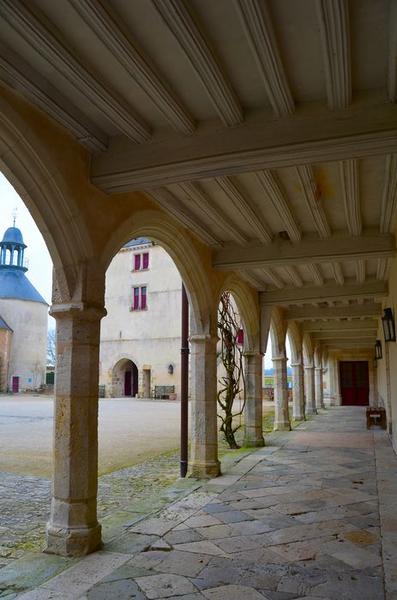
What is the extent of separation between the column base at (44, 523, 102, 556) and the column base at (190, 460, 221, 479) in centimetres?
240

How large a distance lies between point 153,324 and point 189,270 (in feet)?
61.7

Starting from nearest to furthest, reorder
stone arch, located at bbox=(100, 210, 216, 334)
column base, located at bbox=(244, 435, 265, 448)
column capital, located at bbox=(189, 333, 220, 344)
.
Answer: stone arch, located at bbox=(100, 210, 216, 334) → column capital, located at bbox=(189, 333, 220, 344) → column base, located at bbox=(244, 435, 265, 448)

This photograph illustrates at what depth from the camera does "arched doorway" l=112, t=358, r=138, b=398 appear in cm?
2453

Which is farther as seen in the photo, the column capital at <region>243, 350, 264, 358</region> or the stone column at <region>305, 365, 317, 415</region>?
the stone column at <region>305, 365, 317, 415</region>

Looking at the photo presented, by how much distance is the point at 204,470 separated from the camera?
210 inches

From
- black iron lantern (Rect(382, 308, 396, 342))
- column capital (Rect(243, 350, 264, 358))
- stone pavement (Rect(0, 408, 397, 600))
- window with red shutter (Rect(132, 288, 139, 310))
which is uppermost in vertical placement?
window with red shutter (Rect(132, 288, 139, 310))

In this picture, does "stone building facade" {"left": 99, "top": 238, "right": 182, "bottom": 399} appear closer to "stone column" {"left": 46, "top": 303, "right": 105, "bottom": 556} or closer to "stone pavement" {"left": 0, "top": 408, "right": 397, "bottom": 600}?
"stone pavement" {"left": 0, "top": 408, "right": 397, "bottom": 600}

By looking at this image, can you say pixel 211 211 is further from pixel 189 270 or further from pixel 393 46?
pixel 393 46

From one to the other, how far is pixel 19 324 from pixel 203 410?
25.9m

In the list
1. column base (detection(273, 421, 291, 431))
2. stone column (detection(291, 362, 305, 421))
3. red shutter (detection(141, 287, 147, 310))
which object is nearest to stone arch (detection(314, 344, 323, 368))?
stone column (detection(291, 362, 305, 421))

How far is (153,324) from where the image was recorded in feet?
78.0

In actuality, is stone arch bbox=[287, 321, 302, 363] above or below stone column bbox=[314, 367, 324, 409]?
above

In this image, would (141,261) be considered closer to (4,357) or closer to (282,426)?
(4,357)

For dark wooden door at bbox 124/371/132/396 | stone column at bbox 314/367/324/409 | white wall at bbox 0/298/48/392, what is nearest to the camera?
stone column at bbox 314/367/324/409
